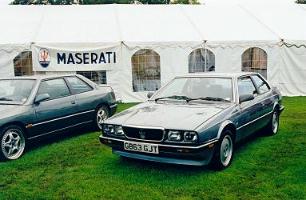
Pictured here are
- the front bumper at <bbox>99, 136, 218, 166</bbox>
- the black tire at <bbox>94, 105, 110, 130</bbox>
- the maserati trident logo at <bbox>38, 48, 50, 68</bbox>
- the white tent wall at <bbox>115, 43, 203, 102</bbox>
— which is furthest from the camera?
the white tent wall at <bbox>115, 43, 203, 102</bbox>

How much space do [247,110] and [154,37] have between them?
7.68 meters

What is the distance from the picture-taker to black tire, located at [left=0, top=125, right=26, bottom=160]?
6.10 m

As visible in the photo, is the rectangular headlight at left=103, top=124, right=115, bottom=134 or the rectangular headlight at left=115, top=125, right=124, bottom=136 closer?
the rectangular headlight at left=115, top=125, right=124, bottom=136

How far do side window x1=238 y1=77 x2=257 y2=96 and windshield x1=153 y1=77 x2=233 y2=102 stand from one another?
0.25 metres

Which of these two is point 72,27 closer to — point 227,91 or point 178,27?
point 178,27

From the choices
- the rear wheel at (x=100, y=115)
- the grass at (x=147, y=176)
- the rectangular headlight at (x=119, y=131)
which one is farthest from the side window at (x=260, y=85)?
the rear wheel at (x=100, y=115)

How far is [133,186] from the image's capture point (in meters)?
4.87

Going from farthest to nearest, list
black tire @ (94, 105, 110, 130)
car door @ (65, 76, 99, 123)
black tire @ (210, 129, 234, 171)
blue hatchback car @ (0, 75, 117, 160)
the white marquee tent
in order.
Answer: the white marquee tent, black tire @ (94, 105, 110, 130), car door @ (65, 76, 99, 123), blue hatchback car @ (0, 75, 117, 160), black tire @ (210, 129, 234, 171)

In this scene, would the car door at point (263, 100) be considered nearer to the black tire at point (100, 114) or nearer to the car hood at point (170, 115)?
the car hood at point (170, 115)

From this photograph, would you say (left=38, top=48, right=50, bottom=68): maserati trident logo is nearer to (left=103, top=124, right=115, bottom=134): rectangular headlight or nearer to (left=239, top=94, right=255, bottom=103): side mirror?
(left=103, top=124, right=115, bottom=134): rectangular headlight

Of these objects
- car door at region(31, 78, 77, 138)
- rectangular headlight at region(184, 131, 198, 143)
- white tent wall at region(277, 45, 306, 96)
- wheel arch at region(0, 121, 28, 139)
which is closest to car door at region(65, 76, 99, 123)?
car door at region(31, 78, 77, 138)

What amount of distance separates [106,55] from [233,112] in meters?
7.94

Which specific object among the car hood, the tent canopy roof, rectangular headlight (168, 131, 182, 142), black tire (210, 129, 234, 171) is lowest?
black tire (210, 129, 234, 171)

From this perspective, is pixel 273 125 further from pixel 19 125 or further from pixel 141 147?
pixel 19 125
